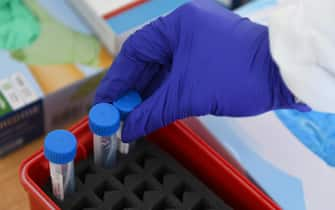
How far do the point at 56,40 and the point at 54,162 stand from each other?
9.9 inches

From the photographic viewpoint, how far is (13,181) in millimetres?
637

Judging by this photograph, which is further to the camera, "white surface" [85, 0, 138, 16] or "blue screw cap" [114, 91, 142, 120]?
"white surface" [85, 0, 138, 16]

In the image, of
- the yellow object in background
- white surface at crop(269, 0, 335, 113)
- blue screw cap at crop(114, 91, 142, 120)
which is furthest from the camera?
the yellow object in background

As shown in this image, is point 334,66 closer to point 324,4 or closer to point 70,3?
point 324,4

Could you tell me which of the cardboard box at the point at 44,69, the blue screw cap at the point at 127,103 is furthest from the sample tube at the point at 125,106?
the cardboard box at the point at 44,69

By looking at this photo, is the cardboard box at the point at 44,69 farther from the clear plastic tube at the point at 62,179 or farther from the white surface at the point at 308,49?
the white surface at the point at 308,49

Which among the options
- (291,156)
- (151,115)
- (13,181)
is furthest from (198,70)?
(13,181)

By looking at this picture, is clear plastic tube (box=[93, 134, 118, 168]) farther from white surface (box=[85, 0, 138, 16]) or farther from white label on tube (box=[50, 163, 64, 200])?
white surface (box=[85, 0, 138, 16])

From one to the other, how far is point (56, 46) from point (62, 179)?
238mm

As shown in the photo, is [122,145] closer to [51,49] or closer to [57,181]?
[57,181]

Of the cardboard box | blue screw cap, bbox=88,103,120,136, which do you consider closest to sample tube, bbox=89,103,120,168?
blue screw cap, bbox=88,103,120,136

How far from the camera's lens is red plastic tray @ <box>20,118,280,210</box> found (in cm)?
51

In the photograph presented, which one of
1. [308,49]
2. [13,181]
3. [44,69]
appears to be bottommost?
[13,181]

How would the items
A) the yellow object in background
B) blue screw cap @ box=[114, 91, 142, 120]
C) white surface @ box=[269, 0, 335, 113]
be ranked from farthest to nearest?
the yellow object in background → blue screw cap @ box=[114, 91, 142, 120] → white surface @ box=[269, 0, 335, 113]
